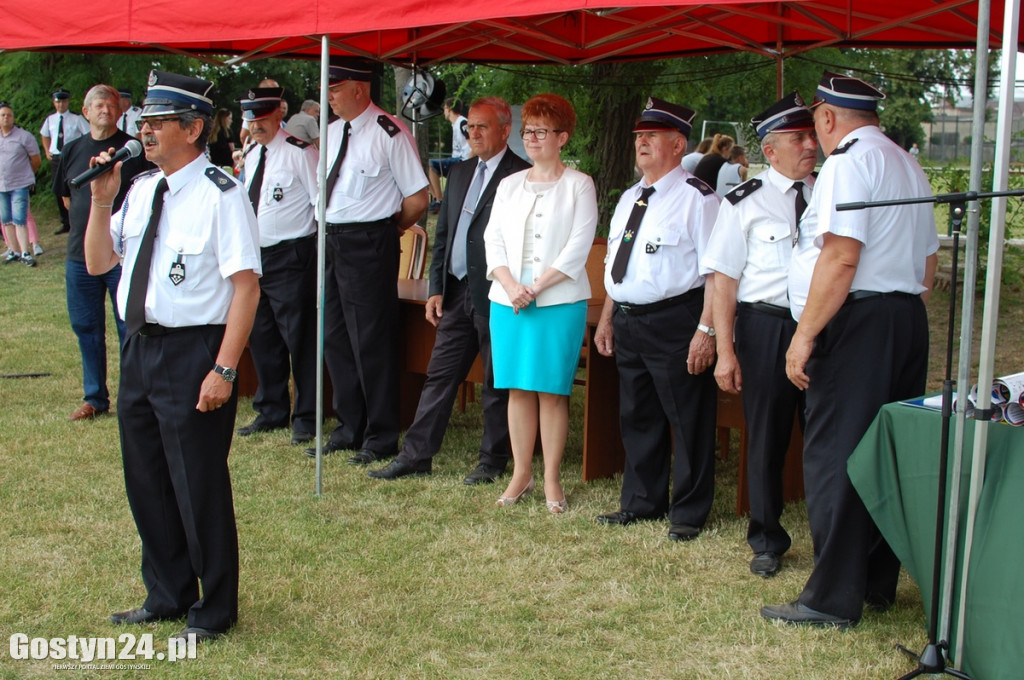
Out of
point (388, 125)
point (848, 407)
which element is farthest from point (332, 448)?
point (848, 407)

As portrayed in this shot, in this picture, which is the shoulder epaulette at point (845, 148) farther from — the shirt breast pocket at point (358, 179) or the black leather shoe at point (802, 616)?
the shirt breast pocket at point (358, 179)

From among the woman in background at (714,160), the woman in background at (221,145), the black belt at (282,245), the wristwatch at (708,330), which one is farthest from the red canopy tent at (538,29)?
the woman in background at (221,145)

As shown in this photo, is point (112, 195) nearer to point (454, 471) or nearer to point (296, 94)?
point (454, 471)

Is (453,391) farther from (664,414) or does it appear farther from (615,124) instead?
(615,124)

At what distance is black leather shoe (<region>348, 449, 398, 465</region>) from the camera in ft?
19.9

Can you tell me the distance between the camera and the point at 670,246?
4.68 metres

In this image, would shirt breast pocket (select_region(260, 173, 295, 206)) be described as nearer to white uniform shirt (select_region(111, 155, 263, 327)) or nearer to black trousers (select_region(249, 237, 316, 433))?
black trousers (select_region(249, 237, 316, 433))

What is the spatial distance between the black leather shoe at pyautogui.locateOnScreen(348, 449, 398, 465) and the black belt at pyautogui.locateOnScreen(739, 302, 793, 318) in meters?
2.57

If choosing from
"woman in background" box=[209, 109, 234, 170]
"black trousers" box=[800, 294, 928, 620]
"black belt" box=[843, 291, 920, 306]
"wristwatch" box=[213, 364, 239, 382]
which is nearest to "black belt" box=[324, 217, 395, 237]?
"wristwatch" box=[213, 364, 239, 382]

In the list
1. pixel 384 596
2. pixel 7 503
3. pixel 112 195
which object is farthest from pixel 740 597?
pixel 7 503

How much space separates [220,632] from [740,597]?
184 centimetres

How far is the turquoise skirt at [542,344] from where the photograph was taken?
5.03 meters

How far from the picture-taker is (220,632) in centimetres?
372

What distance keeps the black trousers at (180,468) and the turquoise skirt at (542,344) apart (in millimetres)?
1713
